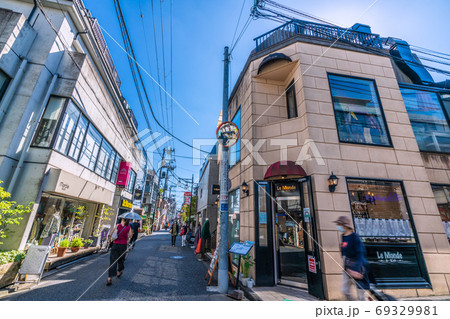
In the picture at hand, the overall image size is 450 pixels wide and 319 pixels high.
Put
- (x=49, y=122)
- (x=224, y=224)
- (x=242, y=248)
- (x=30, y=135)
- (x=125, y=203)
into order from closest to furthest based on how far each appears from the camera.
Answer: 1. (x=242, y=248)
2. (x=224, y=224)
3. (x=30, y=135)
4. (x=49, y=122)
5. (x=125, y=203)

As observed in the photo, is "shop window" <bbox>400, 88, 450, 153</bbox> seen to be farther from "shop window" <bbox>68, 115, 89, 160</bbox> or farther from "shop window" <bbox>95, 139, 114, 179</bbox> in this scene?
"shop window" <bbox>95, 139, 114, 179</bbox>

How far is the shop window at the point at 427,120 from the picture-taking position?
282 inches

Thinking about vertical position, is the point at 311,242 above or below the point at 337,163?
below

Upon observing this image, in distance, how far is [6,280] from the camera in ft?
14.5

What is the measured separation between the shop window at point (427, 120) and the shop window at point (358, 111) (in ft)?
6.21

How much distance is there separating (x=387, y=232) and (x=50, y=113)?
40.1 feet

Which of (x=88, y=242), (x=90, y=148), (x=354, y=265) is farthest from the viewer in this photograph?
(x=88, y=242)

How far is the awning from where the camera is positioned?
557 cm

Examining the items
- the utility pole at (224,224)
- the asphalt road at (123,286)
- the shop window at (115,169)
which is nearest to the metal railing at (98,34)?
the shop window at (115,169)

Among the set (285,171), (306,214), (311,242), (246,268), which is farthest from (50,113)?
(311,242)

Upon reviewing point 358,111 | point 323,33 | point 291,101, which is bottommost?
point 358,111

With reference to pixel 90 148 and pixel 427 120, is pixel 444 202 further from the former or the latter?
pixel 90 148

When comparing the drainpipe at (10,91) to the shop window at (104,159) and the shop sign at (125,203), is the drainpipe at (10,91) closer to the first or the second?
the shop window at (104,159)

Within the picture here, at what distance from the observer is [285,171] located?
5617mm
